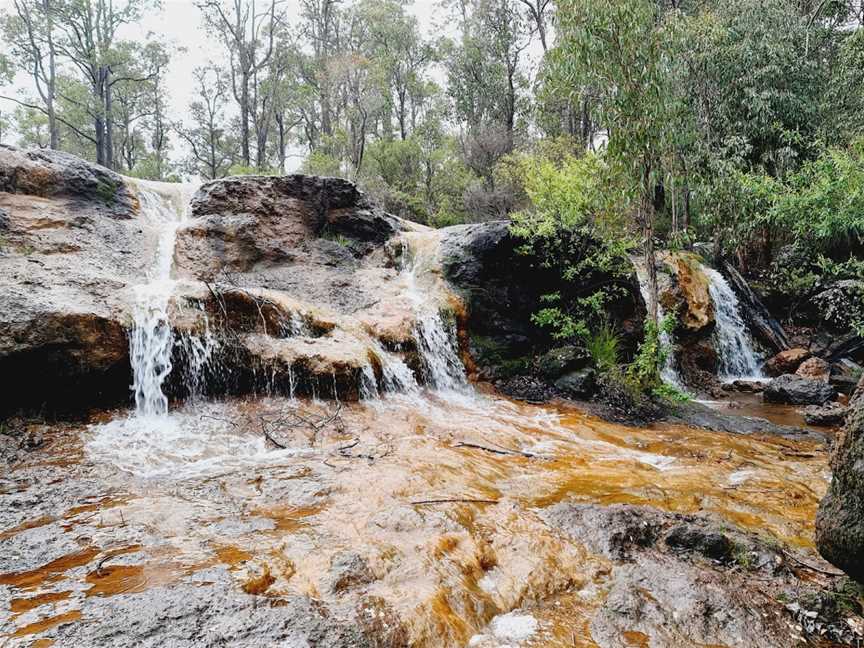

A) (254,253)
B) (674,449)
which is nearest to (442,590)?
(674,449)

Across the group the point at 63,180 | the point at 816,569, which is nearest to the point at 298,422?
the point at 816,569

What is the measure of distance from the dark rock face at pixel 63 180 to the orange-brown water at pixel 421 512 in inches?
241

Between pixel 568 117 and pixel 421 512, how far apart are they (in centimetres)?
2161

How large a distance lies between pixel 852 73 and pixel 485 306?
13.5 metres

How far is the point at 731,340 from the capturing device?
12.0 meters

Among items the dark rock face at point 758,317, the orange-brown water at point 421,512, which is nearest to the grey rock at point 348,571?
the orange-brown water at point 421,512

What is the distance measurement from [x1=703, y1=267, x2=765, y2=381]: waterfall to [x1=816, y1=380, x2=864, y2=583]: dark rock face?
1043 cm

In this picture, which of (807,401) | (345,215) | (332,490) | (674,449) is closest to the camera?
(332,490)

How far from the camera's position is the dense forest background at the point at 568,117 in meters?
7.65

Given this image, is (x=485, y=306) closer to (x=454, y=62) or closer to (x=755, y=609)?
(x=755, y=609)

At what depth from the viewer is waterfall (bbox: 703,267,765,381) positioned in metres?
11.7

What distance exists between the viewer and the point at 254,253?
32.8 ft

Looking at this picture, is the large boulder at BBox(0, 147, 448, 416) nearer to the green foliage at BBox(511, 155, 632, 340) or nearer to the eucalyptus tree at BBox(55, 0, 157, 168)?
the green foliage at BBox(511, 155, 632, 340)

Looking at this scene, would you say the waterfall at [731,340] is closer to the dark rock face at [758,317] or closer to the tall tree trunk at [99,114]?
the dark rock face at [758,317]
